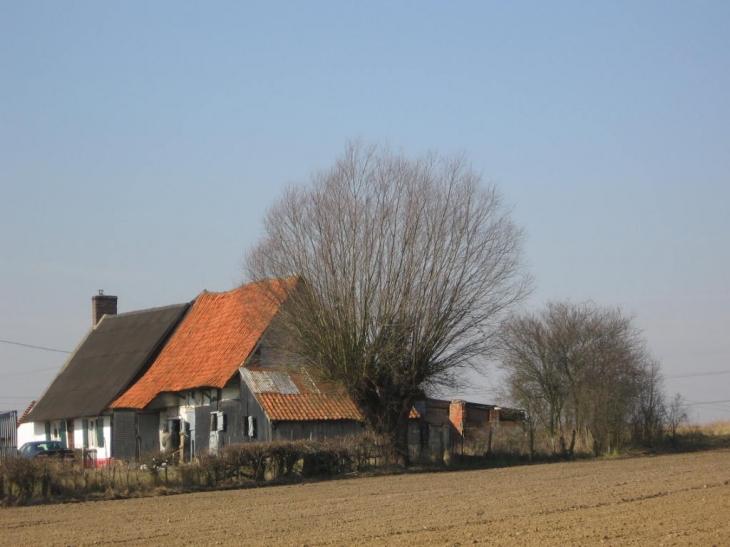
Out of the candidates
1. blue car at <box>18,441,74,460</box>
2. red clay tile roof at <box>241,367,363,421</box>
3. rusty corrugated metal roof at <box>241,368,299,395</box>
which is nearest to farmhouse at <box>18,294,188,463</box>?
blue car at <box>18,441,74,460</box>

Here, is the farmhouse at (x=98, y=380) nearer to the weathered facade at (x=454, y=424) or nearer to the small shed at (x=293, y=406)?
the small shed at (x=293, y=406)

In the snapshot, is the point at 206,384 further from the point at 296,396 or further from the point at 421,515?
the point at 421,515

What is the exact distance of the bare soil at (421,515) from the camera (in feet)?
48.4

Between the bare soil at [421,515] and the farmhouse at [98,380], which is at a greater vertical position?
the farmhouse at [98,380]

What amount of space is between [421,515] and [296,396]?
17415mm

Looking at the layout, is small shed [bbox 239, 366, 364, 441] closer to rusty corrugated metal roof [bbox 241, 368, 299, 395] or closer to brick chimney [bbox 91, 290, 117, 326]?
rusty corrugated metal roof [bbox 241, 368, 299, 395]

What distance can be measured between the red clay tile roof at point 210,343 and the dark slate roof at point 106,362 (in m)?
0.64

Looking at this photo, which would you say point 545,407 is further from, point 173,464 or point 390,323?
point 173,464

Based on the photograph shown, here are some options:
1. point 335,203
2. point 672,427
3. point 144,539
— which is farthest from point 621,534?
point 672,427

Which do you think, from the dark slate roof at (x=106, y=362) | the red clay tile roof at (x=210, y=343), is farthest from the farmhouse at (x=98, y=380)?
the red clay tile roof at (x=210, y=343)

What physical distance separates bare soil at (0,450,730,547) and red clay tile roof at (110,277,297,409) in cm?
1060

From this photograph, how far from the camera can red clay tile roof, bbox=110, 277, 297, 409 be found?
36094 millimetres

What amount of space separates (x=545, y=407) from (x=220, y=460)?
1001 inches

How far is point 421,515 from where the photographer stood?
703 inches
